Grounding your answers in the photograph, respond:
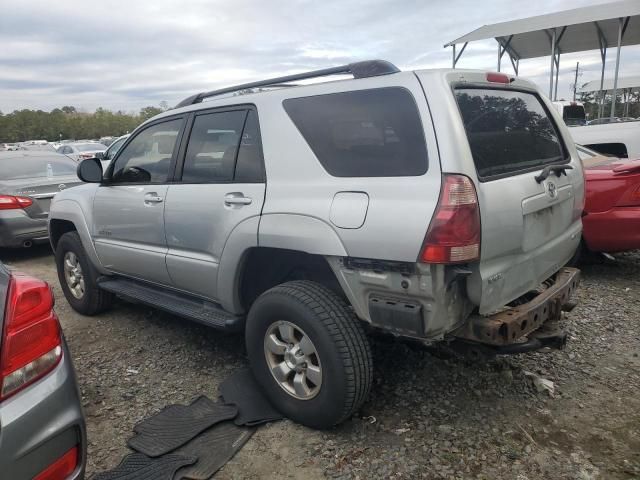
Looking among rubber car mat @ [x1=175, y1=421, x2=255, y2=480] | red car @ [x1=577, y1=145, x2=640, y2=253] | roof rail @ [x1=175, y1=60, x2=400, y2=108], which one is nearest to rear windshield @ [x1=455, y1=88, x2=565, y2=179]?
roof rail @ [x1=175, y1=60, x2=400, y2=108]

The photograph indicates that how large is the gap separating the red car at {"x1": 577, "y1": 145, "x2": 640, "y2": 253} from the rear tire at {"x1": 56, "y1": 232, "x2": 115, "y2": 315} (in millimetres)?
4523

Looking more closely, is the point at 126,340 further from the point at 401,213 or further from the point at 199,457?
the point at 401,213

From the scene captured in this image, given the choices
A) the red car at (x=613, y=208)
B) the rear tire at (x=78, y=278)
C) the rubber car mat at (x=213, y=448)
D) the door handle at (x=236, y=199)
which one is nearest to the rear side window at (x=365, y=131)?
the door handle at (x=236, y=199)

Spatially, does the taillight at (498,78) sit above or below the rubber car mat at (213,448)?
above

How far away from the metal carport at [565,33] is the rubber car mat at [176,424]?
12.1m

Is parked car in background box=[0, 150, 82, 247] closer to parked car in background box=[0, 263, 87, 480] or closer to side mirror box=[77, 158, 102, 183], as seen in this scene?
side mirror box=[77, 158, 102, 183]

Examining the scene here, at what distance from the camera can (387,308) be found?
239 centimetres

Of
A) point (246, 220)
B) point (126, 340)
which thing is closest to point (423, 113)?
point (246, 220)

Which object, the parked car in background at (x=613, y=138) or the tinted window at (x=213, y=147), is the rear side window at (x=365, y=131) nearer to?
the tinted window at (x=213, y=147)

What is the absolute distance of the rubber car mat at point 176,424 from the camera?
2.68 metres

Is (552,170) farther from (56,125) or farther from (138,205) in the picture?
(56,125)

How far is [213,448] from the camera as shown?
2.66m

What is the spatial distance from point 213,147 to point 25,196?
502 centimetres

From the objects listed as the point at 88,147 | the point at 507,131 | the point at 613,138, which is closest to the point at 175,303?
the point at 507,131
